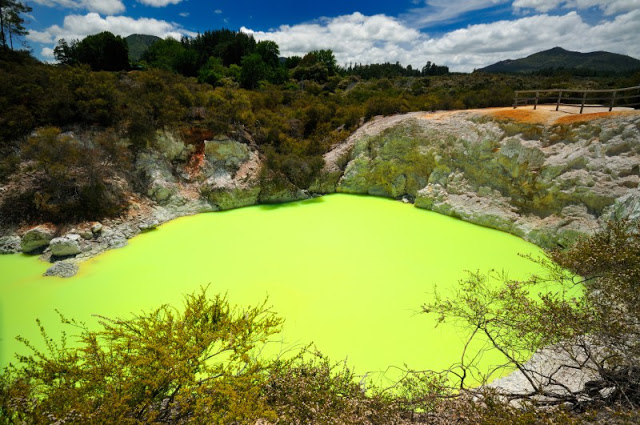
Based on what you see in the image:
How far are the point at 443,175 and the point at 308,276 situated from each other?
8941 millimetres

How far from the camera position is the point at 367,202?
15.4m

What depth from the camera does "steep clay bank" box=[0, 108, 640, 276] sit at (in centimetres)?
995

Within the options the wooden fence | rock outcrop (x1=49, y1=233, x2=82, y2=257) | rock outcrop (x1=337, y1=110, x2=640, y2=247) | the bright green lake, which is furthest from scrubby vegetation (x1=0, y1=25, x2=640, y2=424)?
the wooden fence

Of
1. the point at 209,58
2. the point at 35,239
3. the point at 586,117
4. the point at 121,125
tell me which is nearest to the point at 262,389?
the point at 35,239

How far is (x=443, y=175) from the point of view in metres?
14.6

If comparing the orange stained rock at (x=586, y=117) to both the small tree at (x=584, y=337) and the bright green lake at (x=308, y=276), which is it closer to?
the bright green lake at (x=308, y=276)

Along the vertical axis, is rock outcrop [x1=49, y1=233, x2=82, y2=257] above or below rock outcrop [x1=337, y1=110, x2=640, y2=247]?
below

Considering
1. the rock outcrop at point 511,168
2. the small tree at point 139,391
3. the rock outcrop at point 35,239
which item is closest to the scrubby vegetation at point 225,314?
the small tree at point 139,391

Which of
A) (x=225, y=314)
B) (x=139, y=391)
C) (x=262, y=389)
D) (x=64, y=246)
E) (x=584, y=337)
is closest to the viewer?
(x=139, y=391)

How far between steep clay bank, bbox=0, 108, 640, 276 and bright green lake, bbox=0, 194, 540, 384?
79 centimetres

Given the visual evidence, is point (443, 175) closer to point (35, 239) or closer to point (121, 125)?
point (121, 125)

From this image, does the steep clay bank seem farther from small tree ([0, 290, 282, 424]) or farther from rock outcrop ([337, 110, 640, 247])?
small tree ([0, 290, 282, 424])

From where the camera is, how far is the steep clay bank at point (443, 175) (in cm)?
995

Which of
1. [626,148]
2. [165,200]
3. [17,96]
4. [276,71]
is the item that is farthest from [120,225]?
[276,71]
